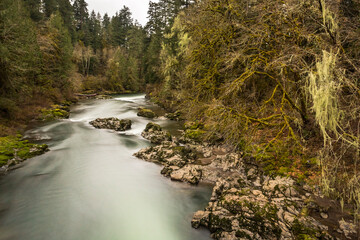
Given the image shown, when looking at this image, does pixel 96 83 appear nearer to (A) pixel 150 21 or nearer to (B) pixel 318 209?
(A) pixel 150 21

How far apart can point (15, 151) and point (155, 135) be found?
6.98m

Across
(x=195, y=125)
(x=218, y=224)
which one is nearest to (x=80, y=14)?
(x=195, y=125)

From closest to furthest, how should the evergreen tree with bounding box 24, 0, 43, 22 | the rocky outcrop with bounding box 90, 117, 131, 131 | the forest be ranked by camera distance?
the forest < the rocky outcrop with bounding box 90, 117, 131, 131 < the evergreen tree with bounding box 24, 0, 43, 22

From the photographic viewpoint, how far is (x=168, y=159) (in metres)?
8.54

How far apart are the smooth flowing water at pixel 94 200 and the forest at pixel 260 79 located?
2.79 metres

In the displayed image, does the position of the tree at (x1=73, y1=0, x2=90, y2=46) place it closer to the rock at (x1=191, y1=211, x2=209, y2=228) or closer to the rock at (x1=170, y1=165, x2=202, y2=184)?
the rock at (x1=170, y1=165, x2=202, y2=184)

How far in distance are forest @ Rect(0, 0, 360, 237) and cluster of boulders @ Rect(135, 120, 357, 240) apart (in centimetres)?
52

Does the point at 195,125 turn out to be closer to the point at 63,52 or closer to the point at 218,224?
the point at 218,224

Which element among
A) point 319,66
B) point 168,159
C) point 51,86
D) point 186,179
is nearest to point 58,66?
point 51,86

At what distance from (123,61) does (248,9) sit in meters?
43.8

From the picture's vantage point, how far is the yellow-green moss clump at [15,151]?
797cm

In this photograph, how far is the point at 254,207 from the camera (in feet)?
15.6

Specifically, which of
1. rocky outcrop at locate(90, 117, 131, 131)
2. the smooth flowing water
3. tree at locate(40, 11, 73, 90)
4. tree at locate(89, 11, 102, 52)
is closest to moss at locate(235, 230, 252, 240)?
the smooth flowing water

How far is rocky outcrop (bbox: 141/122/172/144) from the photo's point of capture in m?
11.7
